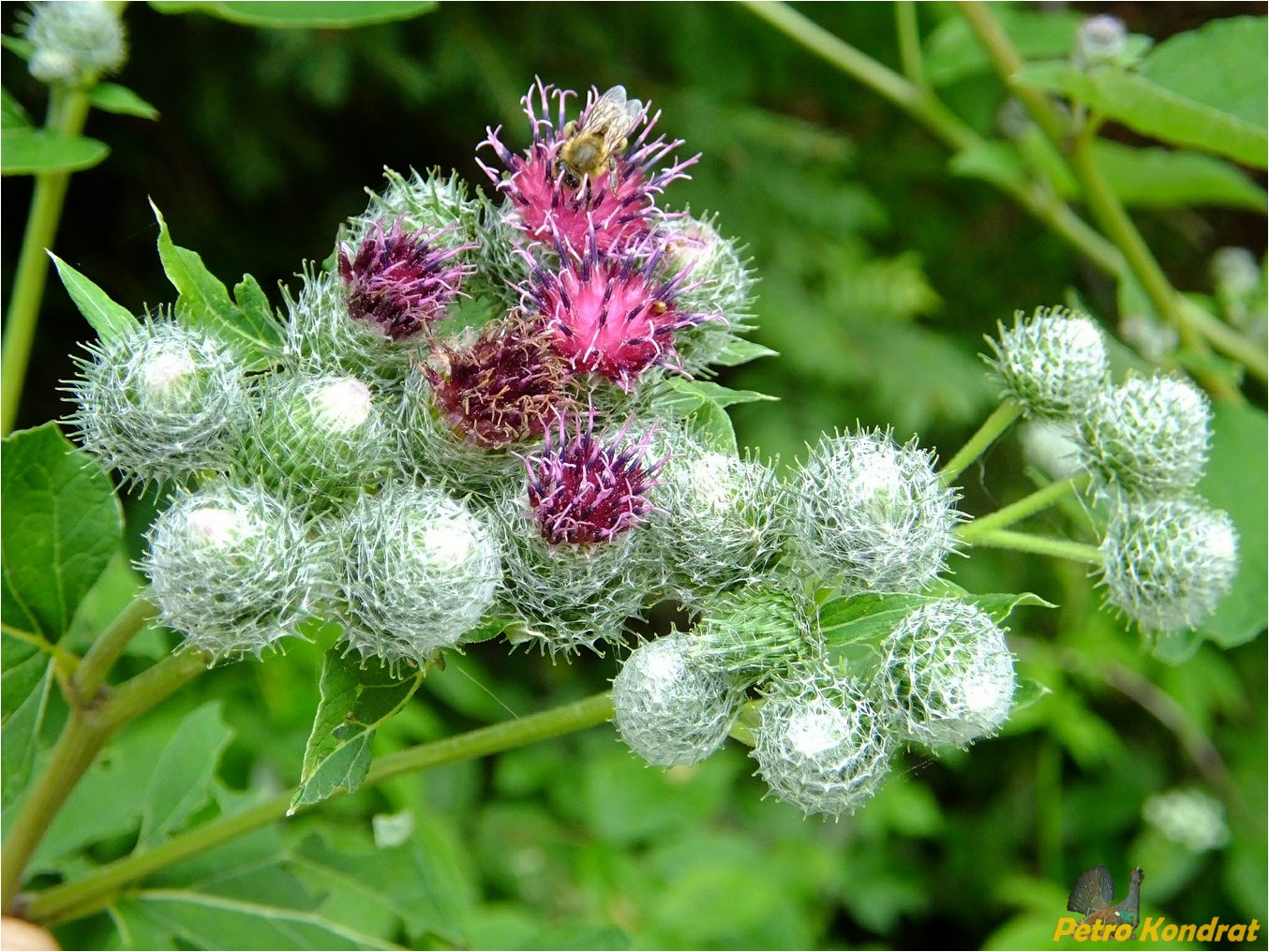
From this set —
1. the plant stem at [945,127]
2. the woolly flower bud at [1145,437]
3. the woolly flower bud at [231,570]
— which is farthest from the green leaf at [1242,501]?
the woolly flower bud at [231,570]

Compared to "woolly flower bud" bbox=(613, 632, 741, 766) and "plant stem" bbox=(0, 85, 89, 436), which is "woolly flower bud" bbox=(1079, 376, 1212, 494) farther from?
"plant stem" bbox=(0, 85, 89, 436)

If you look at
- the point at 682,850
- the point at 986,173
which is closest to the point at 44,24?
the point at 986,173

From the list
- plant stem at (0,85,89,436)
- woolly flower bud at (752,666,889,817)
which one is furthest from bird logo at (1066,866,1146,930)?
plant stem at (0,85,89,436)

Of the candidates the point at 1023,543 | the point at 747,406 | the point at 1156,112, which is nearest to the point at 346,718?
the point at 1023,543

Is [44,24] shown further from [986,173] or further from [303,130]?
[986,173]

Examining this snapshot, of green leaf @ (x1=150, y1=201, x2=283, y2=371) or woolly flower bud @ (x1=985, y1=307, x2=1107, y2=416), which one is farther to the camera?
woolly flower bud @ (x1=985, y1=307, x2=1107, y2=416)

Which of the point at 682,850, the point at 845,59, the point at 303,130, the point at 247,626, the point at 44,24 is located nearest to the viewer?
the point at 247,626

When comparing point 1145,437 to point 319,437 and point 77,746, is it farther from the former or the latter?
point 77,746
